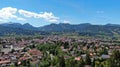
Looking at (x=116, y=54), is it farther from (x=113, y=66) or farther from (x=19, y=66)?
(x=19, y=66)

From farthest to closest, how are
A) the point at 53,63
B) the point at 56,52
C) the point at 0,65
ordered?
1. the point at 56,52
2. the point at 0,65
3. the point at 53,63

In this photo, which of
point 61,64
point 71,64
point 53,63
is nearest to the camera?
point 71,64

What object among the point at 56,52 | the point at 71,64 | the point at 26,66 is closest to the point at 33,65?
the point at 26,66

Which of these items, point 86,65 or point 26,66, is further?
point 26,66

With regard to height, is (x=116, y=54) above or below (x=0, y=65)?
above

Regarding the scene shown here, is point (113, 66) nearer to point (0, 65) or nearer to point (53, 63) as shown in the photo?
point (53, 63)

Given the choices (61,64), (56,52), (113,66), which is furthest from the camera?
(56,52)

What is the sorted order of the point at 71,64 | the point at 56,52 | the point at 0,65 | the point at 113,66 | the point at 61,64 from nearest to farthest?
the point at 113,66 → the point at 71,64 → the point at 61,64 → the point at 0,65 → the point at 56,52

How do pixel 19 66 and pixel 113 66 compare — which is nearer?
pixel 113 66

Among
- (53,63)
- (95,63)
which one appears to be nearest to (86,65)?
(95,63)
